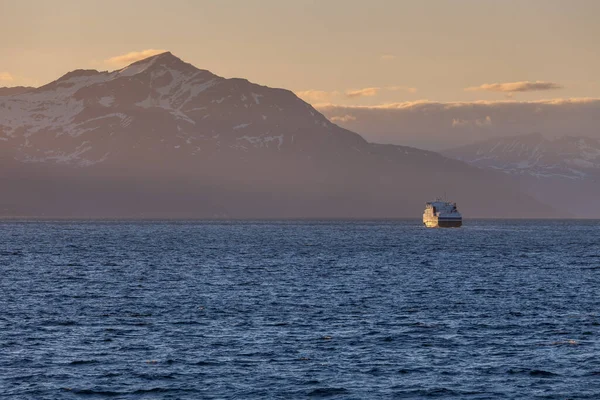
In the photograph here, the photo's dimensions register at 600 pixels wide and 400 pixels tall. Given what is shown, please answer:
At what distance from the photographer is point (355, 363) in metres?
52.6

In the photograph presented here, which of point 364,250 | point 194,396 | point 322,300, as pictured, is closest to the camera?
point 194,396

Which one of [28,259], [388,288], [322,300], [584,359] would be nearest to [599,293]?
[388,288]

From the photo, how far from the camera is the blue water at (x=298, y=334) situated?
47.6 metres

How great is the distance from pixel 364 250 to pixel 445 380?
13071cm

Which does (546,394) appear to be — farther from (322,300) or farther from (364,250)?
(364,250)

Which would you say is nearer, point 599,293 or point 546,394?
point 546,394

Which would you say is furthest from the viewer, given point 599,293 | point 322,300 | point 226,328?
point 599,293

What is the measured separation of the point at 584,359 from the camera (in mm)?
53750

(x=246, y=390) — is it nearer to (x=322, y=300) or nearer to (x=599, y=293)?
(x=322, y=300)

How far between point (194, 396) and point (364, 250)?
134949 mm

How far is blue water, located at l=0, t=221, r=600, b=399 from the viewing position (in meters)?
47.6

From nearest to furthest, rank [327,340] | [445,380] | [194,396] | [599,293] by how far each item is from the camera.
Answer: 1. [194,396]
2. [445,380]
3. [327,340]
4. [599,293]

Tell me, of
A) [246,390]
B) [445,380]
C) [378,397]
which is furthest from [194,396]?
[445,380]

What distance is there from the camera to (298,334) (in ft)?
205
